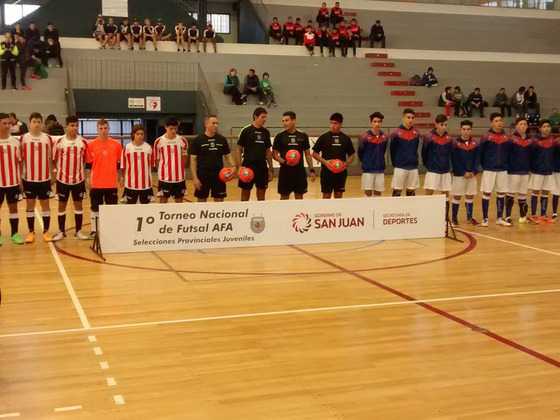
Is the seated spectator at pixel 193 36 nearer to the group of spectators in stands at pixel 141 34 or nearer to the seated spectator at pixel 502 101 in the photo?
the group of spectators in stands at pixel 141 34

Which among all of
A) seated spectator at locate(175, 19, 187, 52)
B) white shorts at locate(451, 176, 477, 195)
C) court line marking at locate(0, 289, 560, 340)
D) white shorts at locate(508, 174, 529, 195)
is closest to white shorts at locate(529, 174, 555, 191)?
white shorts at locate(508, 174, 529, 195)

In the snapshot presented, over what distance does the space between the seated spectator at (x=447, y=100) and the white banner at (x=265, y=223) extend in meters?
16.6

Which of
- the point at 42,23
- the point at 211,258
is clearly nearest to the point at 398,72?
the point at 42,23

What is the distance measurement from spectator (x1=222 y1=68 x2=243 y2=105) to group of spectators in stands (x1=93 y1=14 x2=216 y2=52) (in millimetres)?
2240

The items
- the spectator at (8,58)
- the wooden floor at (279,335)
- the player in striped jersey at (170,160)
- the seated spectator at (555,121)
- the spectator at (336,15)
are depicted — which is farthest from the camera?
the spectator at (336,15)

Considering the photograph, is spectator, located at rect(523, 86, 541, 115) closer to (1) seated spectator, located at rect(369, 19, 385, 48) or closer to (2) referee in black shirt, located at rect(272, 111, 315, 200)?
(1) seated spectator, located at rect(369, 19, 385, 48)

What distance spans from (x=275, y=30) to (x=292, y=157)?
1791cm

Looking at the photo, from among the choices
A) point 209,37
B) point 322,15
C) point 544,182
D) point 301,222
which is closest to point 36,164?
point 301,222

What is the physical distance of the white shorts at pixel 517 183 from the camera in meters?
12.8

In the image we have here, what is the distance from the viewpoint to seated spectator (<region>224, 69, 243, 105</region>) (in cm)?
2495

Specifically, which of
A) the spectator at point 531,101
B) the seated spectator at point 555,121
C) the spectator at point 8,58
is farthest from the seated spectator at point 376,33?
the spectator at point 8,58

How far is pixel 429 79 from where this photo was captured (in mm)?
28266

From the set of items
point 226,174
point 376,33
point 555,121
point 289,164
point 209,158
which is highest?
point 376,33

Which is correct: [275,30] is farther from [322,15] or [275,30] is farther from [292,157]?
[292,157]
